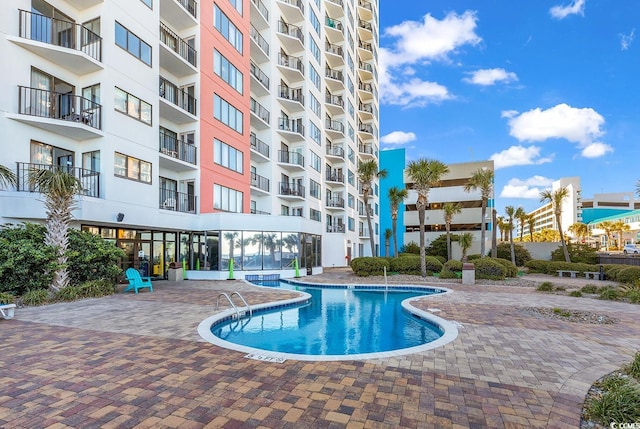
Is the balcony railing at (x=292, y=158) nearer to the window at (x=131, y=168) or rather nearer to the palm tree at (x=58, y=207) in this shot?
the window at (x=131, y=168)

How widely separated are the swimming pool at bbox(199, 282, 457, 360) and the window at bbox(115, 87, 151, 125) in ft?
35.6

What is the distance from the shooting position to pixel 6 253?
997cm

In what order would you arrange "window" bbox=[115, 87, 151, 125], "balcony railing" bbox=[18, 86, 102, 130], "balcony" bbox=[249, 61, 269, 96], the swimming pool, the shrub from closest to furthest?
1. the swimming pool
2. the shrub
3. "balcony railing" bbox=[18, 86, 102, 130]
4. "window" bbox=[115, 87, 151, 125]
5. "balcony" bbox=[249, 61, 269, 96]

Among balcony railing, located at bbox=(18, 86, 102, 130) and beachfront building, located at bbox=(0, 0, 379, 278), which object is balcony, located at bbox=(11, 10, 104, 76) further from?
balcony railing, located at bbox=(18, 86, 102, 130)

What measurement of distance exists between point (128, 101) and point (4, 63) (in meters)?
4.11

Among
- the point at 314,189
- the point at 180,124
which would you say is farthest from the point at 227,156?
the point at 314,189

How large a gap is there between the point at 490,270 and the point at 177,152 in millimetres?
18334

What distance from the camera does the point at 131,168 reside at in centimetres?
1504

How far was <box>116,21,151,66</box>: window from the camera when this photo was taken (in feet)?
47.8

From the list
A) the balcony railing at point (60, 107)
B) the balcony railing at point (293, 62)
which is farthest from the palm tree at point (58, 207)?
the balcony railing at point (293, 62)

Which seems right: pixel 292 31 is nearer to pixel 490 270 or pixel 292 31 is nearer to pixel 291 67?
pixel 291 67

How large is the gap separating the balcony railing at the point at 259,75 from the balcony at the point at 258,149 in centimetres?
402

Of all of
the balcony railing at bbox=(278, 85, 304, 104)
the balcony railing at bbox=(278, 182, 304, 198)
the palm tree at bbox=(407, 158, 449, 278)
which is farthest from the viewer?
the balcony railing at bbox=(278, 85, 304, 104)

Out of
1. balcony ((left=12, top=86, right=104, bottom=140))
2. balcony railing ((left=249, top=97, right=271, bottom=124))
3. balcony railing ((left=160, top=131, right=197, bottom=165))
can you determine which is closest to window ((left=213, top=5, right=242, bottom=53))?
balcony railing ((left=249, top=97, right=271, bottom=124))
